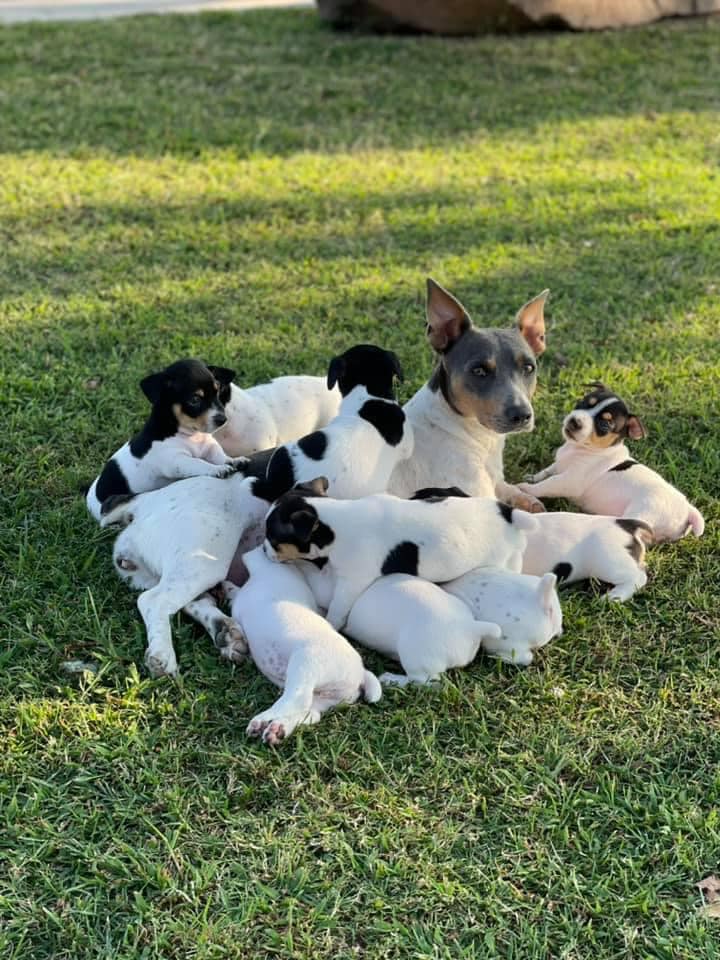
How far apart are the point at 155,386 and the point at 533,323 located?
6.57 feet

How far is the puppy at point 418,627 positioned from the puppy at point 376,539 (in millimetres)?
79

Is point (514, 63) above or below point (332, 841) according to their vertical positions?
above

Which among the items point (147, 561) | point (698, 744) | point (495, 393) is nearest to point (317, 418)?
point (495, 393)

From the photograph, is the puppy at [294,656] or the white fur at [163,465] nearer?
the puppy at [294,656]

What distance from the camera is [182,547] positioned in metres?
4.70

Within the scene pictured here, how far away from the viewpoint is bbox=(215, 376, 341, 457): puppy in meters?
5.74

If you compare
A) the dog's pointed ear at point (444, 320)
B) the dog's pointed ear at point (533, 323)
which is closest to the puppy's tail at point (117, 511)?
the dog's pointed ear at point (444, 320)

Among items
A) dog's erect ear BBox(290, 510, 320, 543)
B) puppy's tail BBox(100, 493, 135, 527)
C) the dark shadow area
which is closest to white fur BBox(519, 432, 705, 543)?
dog's erect ear BBox(290, 510, 320, 543)

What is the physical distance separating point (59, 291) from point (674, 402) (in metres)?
4.55

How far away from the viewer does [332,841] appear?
3.66 m

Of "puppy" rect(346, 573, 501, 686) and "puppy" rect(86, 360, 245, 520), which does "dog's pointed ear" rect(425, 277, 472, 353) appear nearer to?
"puppy" rect(86, 360, 245, 520)

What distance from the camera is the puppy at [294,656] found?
4027mm

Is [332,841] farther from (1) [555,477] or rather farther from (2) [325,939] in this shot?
(1) [555,477]

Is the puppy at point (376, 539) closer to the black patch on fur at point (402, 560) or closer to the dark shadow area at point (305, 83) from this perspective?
the black patch on fur at point (402, 560)
